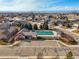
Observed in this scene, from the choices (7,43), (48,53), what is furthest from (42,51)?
(7,43)

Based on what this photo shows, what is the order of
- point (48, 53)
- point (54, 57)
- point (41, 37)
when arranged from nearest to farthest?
point (54, 57) < point (48, 53) < point (41, 37)

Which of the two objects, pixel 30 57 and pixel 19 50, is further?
pixel 19 50

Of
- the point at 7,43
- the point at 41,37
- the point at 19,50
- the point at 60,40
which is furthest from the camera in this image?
the point at 41,37

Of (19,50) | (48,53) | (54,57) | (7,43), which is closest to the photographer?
(54,57)

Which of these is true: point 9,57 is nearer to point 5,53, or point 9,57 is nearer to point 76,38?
point 5,53

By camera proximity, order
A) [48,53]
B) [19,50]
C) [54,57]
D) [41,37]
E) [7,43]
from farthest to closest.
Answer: [41,37]
[7,43]
[19,50]
[48,53]
[54,57]

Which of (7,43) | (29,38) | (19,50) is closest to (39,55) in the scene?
(19,50)

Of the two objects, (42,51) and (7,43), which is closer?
(42,51)

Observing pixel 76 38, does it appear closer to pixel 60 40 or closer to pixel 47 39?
pixel 60 40
